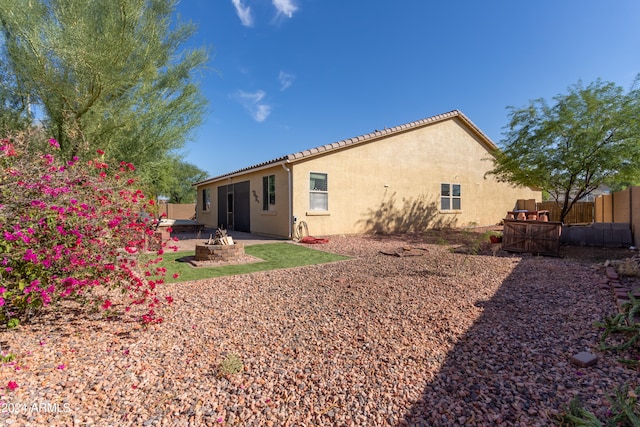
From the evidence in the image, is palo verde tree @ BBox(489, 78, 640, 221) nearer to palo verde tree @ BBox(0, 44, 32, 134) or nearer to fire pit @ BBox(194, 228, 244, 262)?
fire pit @ BBox(194, 228, 244, 262)

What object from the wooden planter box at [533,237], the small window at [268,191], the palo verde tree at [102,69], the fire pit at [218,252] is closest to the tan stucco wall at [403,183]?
the small window at [268,191]

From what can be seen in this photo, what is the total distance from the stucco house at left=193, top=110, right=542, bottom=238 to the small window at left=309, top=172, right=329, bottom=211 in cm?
4

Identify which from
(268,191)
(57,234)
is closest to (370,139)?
(268,191)

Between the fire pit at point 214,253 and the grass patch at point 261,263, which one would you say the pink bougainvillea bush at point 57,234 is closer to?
the grass patch at point 261,263

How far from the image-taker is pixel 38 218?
2926mm

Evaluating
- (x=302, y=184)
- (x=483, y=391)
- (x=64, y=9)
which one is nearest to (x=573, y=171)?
(x=302, y=184)

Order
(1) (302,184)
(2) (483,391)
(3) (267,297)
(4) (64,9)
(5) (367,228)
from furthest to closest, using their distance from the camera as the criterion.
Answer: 1. (5) (367,228)
2. (1) (302,184)
3. (4) (64,9)
4. (3) (267,297)
5. (2) (483,391)

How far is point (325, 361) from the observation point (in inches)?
111

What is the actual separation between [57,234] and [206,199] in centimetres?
1673

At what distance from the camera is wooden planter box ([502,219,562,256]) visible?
7988 millimetres

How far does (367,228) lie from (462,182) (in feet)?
22.5

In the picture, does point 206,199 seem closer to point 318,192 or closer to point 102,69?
point 318,192

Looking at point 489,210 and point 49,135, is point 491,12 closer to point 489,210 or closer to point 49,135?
point 489,210

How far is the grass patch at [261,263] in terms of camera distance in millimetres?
6281
